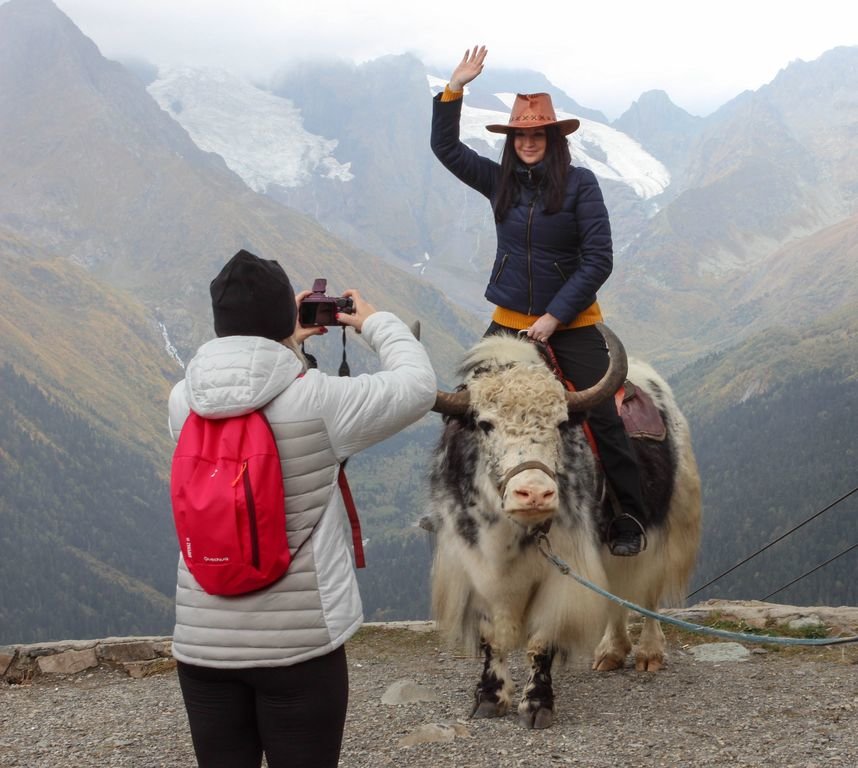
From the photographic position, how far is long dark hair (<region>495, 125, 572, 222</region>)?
167 inches

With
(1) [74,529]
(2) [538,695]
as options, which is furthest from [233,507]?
(1) [74,529]

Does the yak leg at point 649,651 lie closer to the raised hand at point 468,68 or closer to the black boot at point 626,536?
the black boot at point 626,536

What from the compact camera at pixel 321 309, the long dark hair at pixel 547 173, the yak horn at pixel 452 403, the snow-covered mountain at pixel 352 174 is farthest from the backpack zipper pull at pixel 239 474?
the snow-covered mountain at pixel 352 174

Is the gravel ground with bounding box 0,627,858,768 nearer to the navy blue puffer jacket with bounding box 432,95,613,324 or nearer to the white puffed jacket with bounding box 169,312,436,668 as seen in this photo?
the navy blue puffer jacket with bounding box 432,95,613,324

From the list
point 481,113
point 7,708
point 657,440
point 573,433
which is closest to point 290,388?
point 573,433

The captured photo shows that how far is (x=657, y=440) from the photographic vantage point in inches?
198

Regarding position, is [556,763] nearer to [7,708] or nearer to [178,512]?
[178,512]

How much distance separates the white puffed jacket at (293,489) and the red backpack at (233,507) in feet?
0.13

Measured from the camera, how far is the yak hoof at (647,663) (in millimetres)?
5383

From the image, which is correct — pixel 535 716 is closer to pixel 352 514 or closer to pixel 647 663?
pixel 647 663

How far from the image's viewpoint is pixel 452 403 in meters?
4.14

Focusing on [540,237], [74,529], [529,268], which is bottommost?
[74,529]

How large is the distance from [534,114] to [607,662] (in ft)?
9.78

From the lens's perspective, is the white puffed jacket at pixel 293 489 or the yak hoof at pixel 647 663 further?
the yak hoof at pixel 647 663
